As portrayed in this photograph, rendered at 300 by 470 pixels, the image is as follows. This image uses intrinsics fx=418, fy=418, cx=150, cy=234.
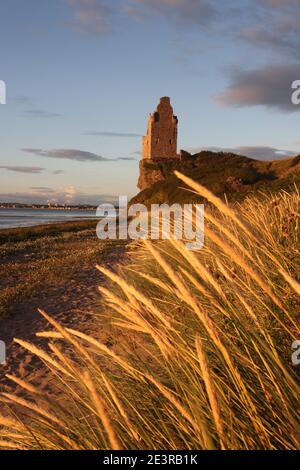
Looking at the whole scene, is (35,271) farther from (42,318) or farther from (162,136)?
(162,136)

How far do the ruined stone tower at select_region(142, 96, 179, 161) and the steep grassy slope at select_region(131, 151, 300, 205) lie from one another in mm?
8144

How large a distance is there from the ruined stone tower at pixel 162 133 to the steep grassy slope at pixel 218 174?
8144 mm

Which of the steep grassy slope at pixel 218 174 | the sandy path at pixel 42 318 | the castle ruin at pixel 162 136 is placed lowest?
the sandy path at pixel 42 318

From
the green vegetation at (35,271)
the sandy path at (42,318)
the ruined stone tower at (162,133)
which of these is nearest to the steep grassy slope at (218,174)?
the ruined stone tower at (162,133)

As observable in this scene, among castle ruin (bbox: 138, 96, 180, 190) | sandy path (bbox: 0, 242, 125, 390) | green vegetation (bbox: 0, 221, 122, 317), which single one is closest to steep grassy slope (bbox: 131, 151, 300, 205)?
castle ruin (bbox: 138, 96, 180, 190)

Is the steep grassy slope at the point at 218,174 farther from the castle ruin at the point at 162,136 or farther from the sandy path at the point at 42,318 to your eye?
the sandy path at the point at 42,318

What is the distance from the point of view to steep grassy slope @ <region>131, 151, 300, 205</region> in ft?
145

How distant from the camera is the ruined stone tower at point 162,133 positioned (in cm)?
8762

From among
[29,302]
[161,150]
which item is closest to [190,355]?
[29,302]

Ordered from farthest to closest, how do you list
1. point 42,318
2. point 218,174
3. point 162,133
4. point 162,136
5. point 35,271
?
point 162,133 < point 162,136 < point 218,174 < point 35,271 < point 42,318

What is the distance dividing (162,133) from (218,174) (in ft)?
116

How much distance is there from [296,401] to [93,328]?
6.00 m

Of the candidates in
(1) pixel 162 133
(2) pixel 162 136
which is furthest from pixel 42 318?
(1) pixel 162 133

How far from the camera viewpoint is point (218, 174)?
5638cm
